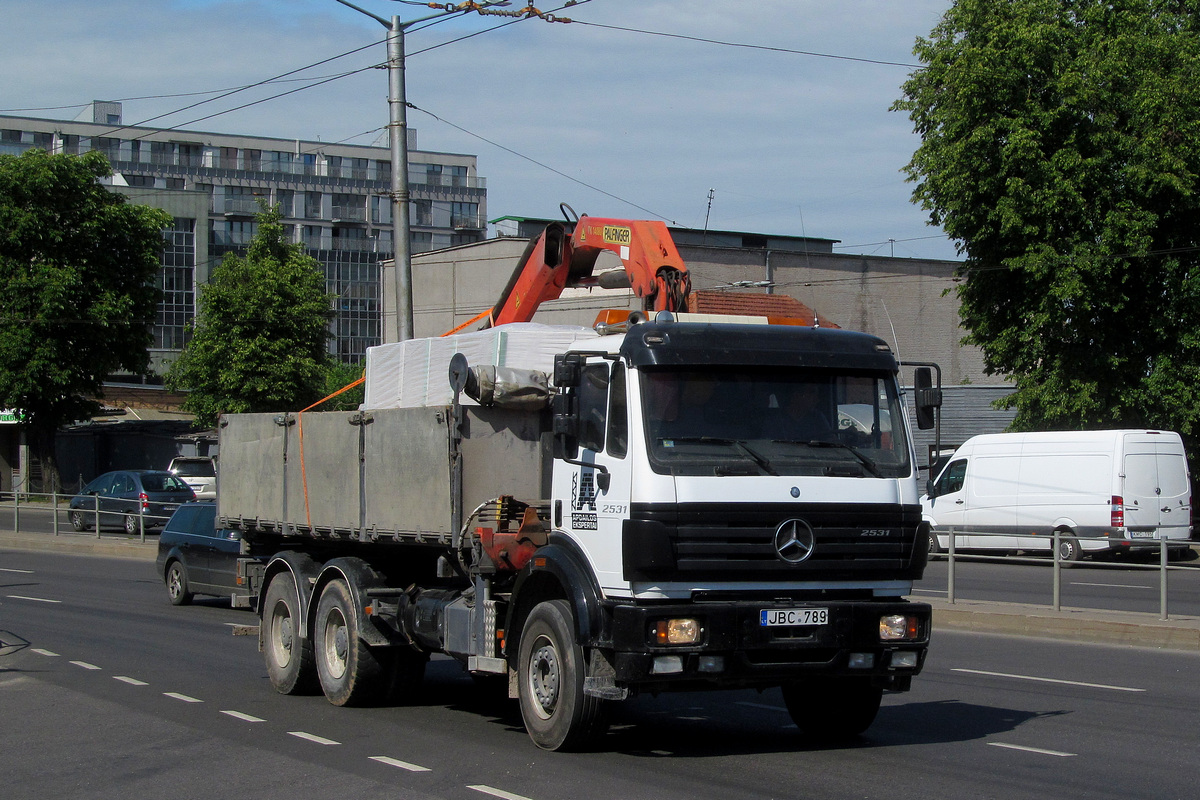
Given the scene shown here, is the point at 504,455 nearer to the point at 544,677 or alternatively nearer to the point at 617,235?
the point at 544,677

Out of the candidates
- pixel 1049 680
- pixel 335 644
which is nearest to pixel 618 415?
pixel 335 644

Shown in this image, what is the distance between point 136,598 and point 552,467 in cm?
1236

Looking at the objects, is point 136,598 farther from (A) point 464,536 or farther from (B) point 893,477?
(B) point 893,477

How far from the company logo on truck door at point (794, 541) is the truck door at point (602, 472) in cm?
87

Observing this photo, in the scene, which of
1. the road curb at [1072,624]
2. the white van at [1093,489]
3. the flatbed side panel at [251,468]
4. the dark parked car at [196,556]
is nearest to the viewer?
the flatbed side panel at [251,468]

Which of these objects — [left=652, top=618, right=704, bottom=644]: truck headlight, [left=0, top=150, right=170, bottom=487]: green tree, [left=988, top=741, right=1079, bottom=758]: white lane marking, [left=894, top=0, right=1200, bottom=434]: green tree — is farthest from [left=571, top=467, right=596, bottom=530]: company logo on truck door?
[left=0, top=150, right=170, bottom=487]: green tree

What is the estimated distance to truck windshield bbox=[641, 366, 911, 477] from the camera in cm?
730

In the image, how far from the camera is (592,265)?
11.6m

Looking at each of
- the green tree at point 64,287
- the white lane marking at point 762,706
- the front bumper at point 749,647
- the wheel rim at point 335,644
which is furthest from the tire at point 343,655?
the green tree at point 64,287

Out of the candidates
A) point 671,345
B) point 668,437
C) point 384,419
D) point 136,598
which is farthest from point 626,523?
point 136,598

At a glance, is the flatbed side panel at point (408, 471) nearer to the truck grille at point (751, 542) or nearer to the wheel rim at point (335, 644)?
the wheel rim at point (335, 644)

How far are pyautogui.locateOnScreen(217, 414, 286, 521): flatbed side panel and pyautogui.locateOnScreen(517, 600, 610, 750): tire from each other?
3.90 m

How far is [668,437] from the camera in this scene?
7316 mm

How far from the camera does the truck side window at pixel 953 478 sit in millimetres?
26953
